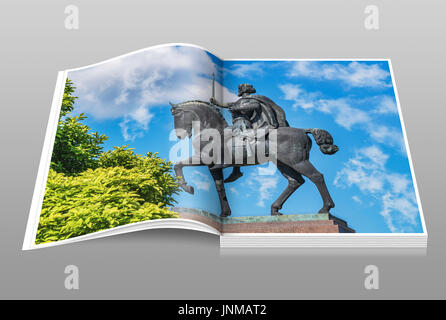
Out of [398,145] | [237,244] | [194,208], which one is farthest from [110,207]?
[398,145]

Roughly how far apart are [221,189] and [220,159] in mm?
710

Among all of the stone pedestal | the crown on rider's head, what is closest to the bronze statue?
the stone pedestal

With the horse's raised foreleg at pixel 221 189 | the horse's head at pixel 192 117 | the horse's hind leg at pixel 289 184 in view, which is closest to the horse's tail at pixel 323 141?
the horse's hind leg at pixel 289 184

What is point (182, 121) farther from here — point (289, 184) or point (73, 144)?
point (289, 184)

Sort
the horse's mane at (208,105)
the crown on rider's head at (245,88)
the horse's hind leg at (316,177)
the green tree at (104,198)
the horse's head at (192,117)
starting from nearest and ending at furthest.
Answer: the green tree at (104,198) < the horse's hind leg at (316,177) < the horse's head at (192,117) < the horse's mane at (208,105) < the crown on rider's head at (245,88)

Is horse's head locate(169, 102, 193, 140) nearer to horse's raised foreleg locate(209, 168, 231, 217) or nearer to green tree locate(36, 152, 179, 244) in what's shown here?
green tree locate(36, 152, 179, 244)

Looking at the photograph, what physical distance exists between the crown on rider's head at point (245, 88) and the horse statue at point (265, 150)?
50.8 inches

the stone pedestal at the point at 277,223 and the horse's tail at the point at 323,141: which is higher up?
the horse's tail at the point at 323,141

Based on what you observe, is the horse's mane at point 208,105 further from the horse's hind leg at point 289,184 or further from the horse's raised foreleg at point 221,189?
the horse's hind leg at point 289,184

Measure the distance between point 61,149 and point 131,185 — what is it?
2086 mm

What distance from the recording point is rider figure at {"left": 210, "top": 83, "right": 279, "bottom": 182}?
15891mm

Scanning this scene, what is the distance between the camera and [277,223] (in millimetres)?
15070

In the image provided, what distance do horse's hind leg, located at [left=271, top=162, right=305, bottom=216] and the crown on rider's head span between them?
7.26 feet

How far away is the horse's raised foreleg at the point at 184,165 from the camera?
14945 mm
